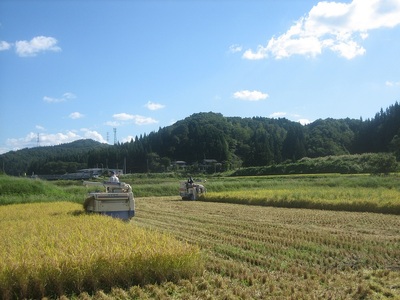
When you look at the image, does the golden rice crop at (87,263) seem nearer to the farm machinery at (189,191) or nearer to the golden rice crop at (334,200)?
the golden rice crop at (334,200)

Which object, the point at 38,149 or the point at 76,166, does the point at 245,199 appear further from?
the point at 38,149

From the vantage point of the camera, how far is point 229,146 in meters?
116

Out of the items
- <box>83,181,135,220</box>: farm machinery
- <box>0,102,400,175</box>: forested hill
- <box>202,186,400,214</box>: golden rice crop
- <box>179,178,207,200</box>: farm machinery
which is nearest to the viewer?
<box>83,181,135,220</box>: farm machinery

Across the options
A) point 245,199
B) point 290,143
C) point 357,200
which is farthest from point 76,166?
point 357,200

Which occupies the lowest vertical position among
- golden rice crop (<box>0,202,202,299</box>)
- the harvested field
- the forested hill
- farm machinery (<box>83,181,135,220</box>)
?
the harvested field

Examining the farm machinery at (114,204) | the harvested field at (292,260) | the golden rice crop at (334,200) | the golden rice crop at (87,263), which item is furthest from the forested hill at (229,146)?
the golden rice crop at (87,263)

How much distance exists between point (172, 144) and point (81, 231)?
106 metres

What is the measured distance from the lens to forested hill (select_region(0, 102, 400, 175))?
90.7 meters

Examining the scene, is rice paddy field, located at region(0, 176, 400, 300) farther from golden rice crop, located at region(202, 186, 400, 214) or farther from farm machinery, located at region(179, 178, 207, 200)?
farm machinery, located at region(179, 178, 207, 200)

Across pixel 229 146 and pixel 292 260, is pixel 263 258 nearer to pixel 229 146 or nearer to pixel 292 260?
pixel 292 260

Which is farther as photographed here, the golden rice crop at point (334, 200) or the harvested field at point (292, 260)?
the golden rice crop at point (334, 200)

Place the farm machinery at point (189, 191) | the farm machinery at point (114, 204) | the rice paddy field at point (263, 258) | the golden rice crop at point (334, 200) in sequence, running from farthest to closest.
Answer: the farm machinery at point (189, 191) → the golden rice crop at point (334, 200) → the farm machinery at point (114, 204) → the rice paddy field at point (263, 258)

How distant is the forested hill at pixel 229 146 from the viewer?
→ 90688 millimetres

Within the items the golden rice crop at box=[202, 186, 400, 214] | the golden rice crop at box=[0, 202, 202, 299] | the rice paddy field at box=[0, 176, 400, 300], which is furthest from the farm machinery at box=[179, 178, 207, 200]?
the golden rice crop at box=[0, 202, 202, 299]
